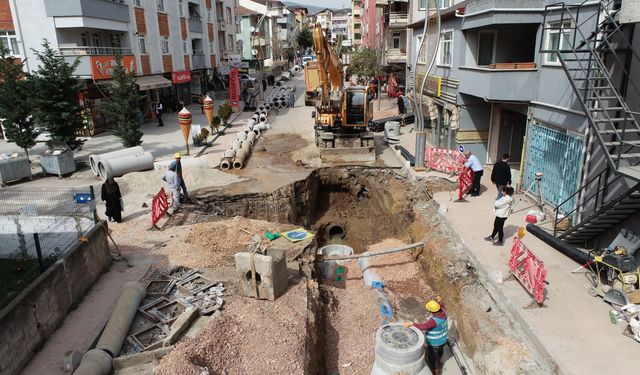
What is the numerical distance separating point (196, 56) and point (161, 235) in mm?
31955

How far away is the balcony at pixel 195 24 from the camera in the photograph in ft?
131

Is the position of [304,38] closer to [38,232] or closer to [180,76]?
[180,76]

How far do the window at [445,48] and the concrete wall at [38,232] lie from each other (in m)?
16.2

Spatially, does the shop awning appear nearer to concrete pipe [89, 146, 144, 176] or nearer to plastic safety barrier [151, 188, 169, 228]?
concrete pipe [89, 146, 144, 176]

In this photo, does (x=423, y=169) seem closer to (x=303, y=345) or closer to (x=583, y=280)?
(x=583, y=280)

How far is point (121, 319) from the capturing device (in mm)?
8219

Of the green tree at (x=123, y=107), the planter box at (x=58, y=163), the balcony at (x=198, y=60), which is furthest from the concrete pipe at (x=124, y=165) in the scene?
the balcony at (x=198, y=60)

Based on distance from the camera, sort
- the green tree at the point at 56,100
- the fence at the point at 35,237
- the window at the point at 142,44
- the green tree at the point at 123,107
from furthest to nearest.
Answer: the window at the point at 142,44 < the green tree at the point at 123,107 < the green tree at the point at 56,100 < the fence at the point at 35,237

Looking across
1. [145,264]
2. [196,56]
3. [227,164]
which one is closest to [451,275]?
[145,264]

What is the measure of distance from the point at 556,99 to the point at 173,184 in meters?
11.8

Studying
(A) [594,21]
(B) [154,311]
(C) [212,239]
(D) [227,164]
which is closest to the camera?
(B) [154,311]

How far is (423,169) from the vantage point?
57.7 feet

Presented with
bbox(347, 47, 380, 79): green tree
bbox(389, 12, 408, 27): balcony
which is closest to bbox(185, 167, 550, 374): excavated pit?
bbox(347, 47, 380, 79): green tree

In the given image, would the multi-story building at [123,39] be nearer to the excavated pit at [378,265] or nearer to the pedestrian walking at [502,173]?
the excavated pit at [378,265]
